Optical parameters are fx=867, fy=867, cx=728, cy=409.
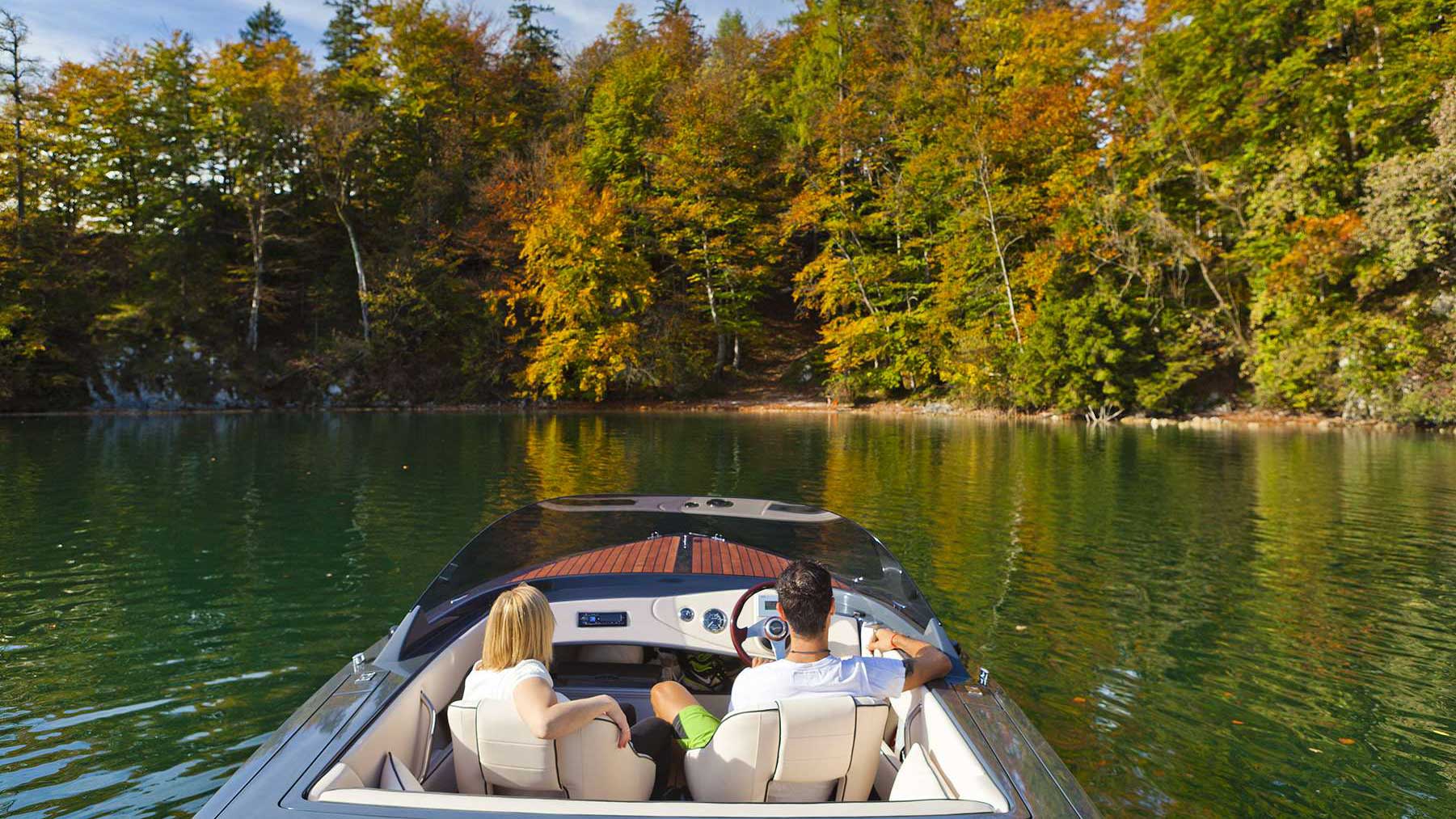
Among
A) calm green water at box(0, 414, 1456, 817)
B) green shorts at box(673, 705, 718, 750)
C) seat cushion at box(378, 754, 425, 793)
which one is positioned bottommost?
calm green water at box(0, 414, 1456, 817)

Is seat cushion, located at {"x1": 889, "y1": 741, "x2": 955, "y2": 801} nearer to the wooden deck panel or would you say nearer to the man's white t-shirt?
the man's white t-shirt

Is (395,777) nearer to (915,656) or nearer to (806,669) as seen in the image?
(806,669)

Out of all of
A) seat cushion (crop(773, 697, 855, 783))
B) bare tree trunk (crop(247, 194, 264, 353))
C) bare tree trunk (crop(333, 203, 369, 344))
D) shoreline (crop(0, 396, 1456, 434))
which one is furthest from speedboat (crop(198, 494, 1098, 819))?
bare tree trunk (crop(247, 194, 264, 353))

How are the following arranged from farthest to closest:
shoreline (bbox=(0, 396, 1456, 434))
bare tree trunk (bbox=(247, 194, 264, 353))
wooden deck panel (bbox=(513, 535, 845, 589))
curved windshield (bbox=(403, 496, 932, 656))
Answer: bare tree trunk (bbox=(247, 194, 264, 353)) < shoreline (bbox=(0, 396, 1456, 434)) < wooden deck panel (bbox=(513, 535, 845, 589)) < curved windshield (bbox=(403, 496, 932, 656))

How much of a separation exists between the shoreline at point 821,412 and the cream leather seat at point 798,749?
25.2 meters

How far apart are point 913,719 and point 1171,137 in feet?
103

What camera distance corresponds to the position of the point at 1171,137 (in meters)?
29.0

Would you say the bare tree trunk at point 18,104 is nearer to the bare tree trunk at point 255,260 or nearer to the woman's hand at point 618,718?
the bare tree trunk at point 255,260

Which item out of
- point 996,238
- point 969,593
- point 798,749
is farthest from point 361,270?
point 798,749

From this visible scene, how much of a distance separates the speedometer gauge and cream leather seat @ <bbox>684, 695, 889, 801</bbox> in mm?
1369

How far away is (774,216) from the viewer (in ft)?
125

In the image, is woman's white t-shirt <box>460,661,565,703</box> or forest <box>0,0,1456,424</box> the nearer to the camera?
woman's white t-shirt <box>460,661,565,703</box>

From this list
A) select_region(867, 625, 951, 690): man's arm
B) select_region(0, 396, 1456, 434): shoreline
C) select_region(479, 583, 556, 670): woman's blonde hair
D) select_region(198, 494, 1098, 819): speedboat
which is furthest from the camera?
select_region(0, 396, 1456, 434): shoreline

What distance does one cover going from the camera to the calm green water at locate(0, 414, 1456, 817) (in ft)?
14.1
